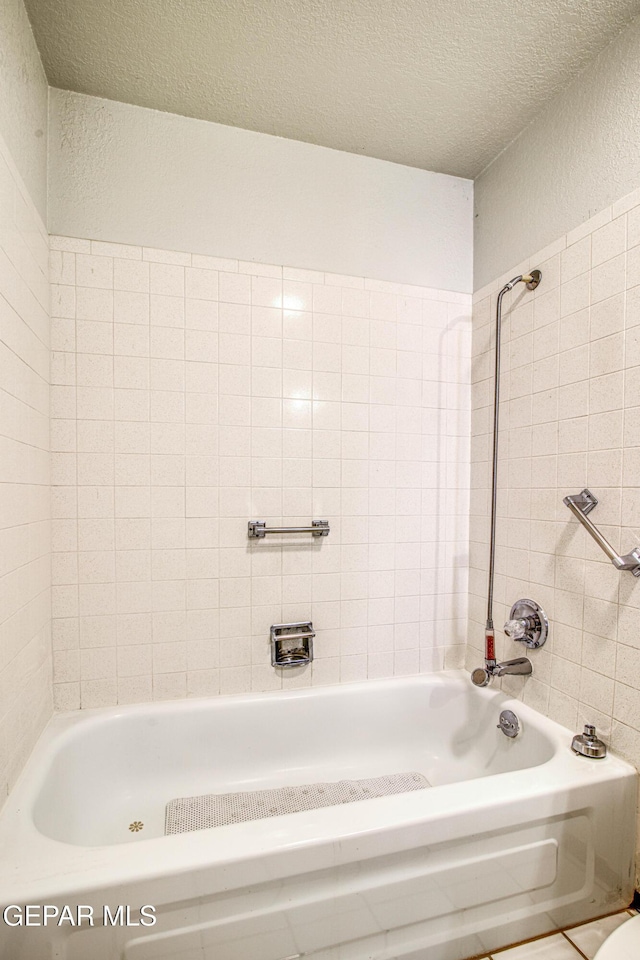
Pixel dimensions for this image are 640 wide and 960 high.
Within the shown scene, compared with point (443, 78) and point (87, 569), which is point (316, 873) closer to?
point (87, 569)

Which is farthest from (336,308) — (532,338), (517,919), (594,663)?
(517,919)

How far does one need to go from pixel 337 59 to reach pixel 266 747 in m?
2.31

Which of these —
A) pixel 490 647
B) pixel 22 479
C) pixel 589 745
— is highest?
pixel 22 479

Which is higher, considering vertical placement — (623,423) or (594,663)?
(623,423)

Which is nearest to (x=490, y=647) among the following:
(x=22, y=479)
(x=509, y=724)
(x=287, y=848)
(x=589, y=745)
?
(x=509, y=724)

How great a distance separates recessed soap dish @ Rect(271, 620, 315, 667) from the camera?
1.69 metres

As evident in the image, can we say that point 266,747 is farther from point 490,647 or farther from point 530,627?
point 530,627

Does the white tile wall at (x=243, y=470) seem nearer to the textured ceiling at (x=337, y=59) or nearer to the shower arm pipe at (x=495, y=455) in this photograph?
the shower arm pipe at (x=495, y=455)

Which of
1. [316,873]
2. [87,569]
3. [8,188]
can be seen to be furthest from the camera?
[87,569]

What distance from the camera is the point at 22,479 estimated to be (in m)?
1.23

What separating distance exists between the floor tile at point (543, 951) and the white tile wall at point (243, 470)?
84 centimetres

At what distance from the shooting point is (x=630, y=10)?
1.21m

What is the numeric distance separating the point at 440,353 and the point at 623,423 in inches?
32.4

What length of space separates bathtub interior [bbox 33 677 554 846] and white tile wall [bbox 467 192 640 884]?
0.89 ft
